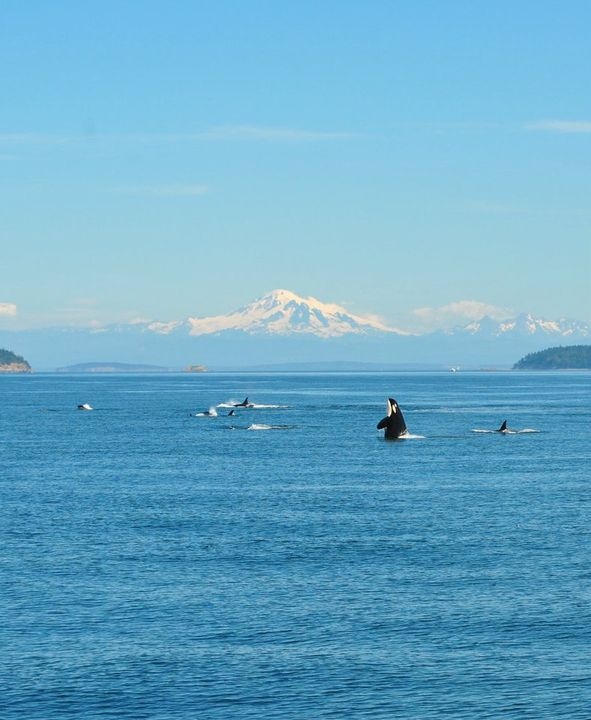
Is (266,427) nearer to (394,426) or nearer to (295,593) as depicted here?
(394,426)

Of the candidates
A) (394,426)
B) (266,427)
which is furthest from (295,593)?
(266,427)

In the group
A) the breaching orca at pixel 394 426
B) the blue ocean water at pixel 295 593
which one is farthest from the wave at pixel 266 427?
the blue ocean water at pixel 295 593

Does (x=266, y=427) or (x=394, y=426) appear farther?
(x=266, y=427)

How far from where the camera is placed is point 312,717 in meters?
29.6

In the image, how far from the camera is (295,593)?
42.2 meters

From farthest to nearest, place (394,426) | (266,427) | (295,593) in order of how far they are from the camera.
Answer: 1. (266,427)
2. (394,426)
3. (295,593)

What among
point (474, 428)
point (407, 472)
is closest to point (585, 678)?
point (407, 472)

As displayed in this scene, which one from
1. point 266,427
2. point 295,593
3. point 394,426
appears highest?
point 394,426

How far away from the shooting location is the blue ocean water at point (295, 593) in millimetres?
31438

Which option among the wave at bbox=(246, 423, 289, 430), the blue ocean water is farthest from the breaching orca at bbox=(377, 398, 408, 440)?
the blue ocean water

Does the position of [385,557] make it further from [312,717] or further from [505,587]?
[312,717]

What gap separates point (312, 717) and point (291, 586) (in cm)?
1369

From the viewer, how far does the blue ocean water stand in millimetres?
31438

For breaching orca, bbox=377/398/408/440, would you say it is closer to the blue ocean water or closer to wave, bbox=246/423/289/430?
wave, bbox=246/423/289/430
